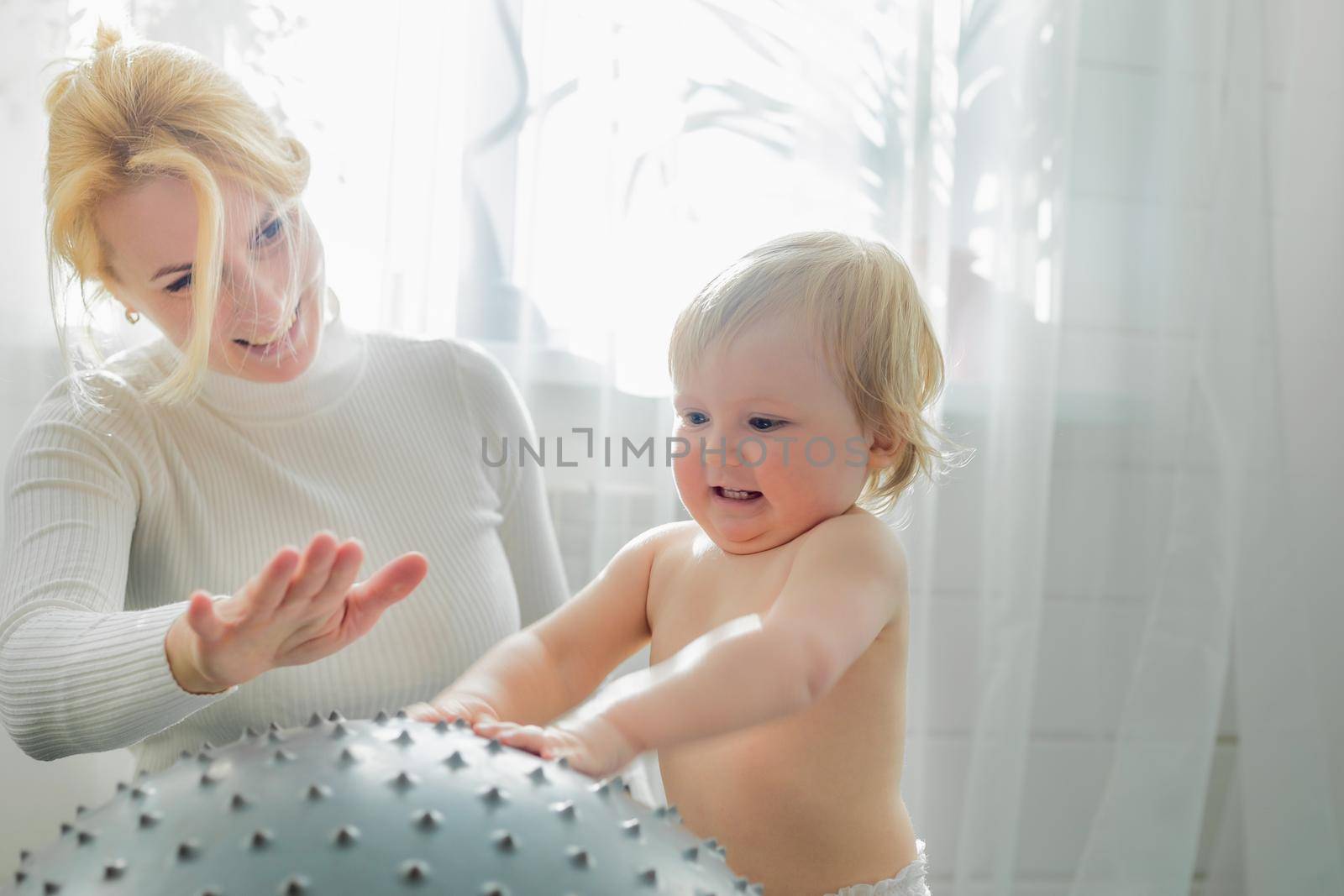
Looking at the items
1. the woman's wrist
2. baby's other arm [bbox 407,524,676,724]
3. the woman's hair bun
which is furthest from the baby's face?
the woman's hair bun

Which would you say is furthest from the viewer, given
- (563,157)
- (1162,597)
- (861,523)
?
(1162,597)

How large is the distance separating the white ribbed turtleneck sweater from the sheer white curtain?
288 mm

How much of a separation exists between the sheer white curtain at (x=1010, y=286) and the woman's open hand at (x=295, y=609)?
82 cm

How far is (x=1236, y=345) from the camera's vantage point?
163cm

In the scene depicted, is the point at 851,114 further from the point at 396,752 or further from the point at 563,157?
the point at 396,752

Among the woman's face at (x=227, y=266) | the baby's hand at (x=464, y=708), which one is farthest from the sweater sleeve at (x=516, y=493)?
the baby's hand at (x=464, y=708)

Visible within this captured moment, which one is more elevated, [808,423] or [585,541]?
[808,423]

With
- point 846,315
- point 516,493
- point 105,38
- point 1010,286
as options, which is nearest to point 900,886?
point 846,315

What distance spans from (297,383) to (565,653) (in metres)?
0.44

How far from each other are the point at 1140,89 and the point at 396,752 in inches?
61.3

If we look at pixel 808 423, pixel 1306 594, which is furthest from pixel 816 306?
pixel 1306 594

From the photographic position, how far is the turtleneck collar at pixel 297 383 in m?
1.03

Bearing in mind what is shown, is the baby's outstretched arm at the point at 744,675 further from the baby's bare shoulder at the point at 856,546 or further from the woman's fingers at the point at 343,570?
the woman's fingers at the point at 343,570

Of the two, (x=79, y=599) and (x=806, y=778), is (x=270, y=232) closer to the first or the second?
(x=79, y=599)
